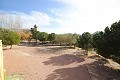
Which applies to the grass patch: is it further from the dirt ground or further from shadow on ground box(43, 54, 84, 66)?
shadow on ground box(43, 54, 84, 66)

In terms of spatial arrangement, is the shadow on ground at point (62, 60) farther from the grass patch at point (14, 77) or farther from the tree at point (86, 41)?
the grass patch at point (14, 77)

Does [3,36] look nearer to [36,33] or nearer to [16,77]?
[16,77]

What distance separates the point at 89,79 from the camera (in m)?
20.6

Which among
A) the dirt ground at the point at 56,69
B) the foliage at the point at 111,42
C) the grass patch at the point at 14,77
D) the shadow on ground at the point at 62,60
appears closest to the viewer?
the grass patch at the point at 14,77

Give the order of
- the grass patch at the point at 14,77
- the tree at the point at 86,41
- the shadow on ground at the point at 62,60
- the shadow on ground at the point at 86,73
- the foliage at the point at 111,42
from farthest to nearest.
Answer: the tree at the point at 86,41
the shadow on ground at the point at 62,60
the foliage at the point at 111,42
the shadow on ground at the point at 86,73
the grass patch at the point at 14,77

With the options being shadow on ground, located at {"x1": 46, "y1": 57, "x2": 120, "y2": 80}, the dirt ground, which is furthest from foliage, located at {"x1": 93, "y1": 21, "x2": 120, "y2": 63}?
the dirt ground

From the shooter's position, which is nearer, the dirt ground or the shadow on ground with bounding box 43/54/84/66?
the dirt ground

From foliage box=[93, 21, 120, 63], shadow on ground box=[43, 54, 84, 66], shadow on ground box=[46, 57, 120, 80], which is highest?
foliage box=[93, 21, 120, 63]

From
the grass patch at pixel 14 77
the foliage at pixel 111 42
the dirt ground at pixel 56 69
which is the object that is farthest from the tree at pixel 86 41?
the grass patch at pixel 14 77

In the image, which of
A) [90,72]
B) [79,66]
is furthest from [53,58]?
[90,72]

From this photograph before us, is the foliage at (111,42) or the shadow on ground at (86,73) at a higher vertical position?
the foliage at (111,42)

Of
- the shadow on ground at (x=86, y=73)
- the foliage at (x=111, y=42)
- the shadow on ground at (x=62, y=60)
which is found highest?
the foliage at (x=111, y=42)

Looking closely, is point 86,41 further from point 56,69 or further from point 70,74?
point 70,74

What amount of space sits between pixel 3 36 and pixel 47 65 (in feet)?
47.1
